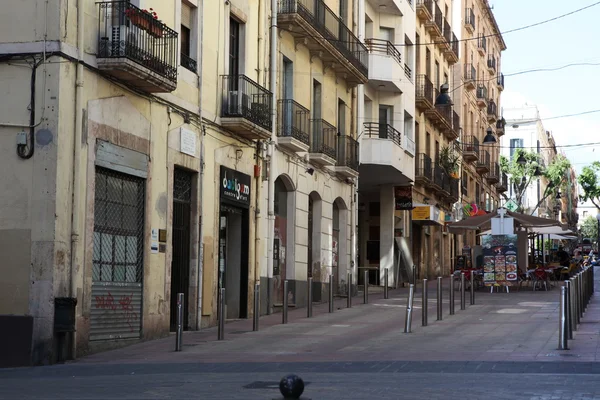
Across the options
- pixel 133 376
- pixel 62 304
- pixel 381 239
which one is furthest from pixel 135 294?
pixel 381 239

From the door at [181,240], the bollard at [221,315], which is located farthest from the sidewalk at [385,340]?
the door at [181,240]

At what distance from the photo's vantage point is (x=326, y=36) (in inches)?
1054

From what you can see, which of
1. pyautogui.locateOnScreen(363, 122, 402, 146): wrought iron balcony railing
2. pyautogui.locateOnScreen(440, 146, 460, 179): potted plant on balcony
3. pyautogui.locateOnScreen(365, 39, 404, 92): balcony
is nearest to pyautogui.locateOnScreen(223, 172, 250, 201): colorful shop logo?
pyautogui.locateOnScreen(363, 122, 402, 146): wrought iron balcony railing

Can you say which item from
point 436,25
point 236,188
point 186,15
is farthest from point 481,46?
point 186,15

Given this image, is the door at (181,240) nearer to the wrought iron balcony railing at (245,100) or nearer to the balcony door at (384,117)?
the wrought iron balcony railing at (245,100)

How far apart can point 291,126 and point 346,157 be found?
5.56m

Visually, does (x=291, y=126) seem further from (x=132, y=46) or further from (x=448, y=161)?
(x=448, y=161)

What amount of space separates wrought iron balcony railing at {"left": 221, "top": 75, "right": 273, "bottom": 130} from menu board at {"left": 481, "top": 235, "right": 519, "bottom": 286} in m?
10.1

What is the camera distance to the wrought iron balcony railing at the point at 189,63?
63.7 feet

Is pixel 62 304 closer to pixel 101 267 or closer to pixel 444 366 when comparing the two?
pixel 101 267

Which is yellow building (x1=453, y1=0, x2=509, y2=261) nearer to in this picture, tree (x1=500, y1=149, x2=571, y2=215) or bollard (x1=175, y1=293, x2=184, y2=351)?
tree (x1=500, y1=149, x2=571, y2=215)

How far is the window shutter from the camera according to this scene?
1953cm

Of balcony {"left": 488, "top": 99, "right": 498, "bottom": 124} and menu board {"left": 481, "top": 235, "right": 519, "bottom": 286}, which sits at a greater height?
balcony {"left": 488, "top": 99, "right": 498, "bottom": 124}

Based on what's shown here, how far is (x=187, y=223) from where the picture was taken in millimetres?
19844
